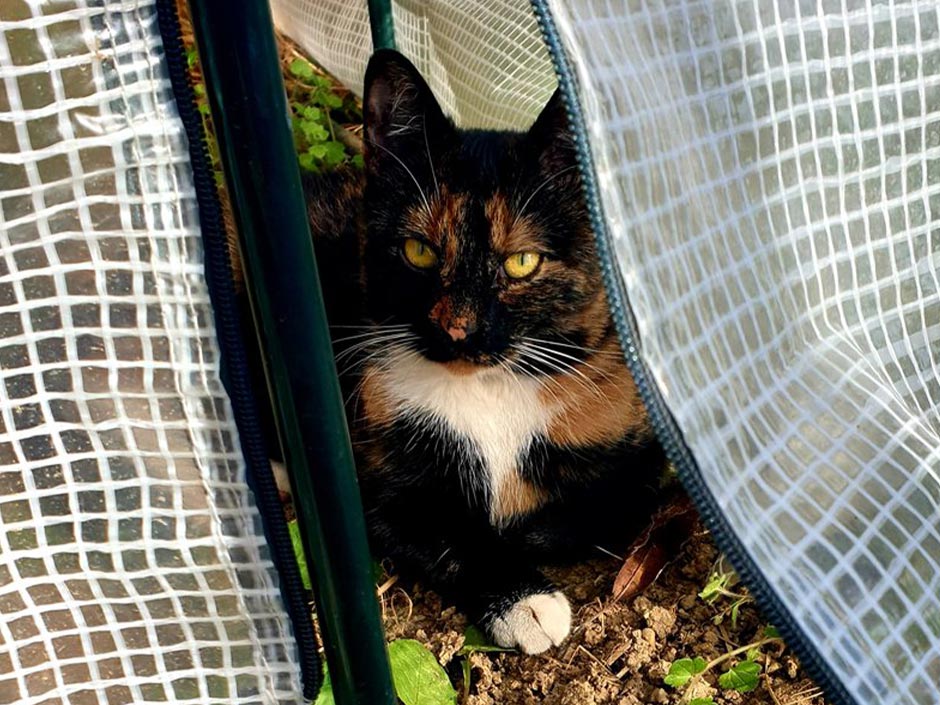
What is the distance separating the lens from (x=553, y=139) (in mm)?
1018

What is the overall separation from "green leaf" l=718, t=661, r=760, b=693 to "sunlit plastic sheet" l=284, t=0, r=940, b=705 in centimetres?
37

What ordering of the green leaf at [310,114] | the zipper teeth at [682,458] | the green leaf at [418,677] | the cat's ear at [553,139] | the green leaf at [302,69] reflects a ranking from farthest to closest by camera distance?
1. the green leaf at [302,69]
2. the green leaf at [310,114]
3. the green leaf at [418,677]
4. the cat's ear at [553,139]
5. the zipper teeth at [682,458]

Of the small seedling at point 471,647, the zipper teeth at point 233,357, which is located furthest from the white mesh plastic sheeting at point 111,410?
the small seedling at point 471,647

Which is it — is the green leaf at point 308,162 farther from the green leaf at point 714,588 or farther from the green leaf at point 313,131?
the green leaf at point 714,588

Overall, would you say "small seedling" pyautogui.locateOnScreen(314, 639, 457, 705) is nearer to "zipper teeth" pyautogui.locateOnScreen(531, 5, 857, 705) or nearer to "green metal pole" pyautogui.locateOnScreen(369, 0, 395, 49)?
"zipper teeth" pyautogui.locateOnScreen(531, 5, 857, 705)

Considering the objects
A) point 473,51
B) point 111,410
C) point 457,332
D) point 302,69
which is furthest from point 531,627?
point 302,69

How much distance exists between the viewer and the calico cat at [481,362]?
1.03m

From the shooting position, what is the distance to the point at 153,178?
2.22ft

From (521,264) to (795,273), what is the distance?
0.97 ft

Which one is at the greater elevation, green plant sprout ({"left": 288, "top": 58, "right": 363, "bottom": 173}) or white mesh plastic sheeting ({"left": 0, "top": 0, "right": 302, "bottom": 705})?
green plant sprout ({"left": 288, "top": 58, "right": 363, "bottom": 173})

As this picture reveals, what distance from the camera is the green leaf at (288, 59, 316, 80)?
7.27 feet

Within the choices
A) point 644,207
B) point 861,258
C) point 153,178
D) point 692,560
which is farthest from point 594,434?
point 153,178

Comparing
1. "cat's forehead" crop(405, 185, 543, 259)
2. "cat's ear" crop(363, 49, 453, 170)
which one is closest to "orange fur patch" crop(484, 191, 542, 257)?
"cat's forehead" crop(405, 185, 543, 259)

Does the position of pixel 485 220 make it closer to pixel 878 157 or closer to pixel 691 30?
pixel 691 30
